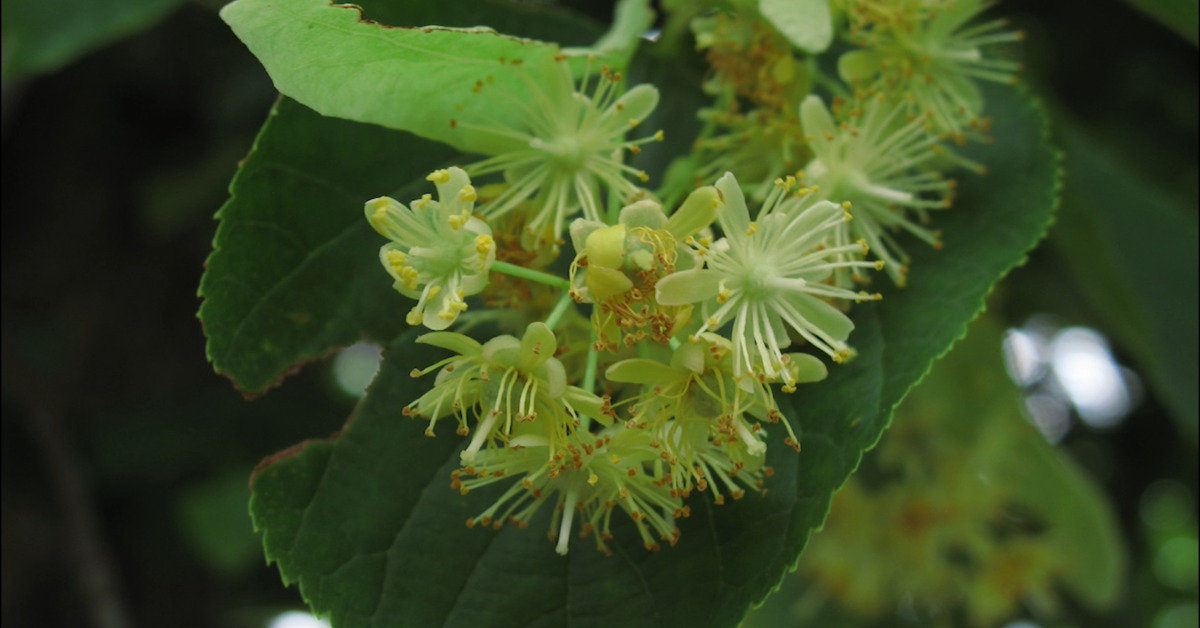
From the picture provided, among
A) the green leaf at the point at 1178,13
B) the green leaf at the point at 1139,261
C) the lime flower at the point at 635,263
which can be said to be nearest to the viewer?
the lime flower at the point at 635,263

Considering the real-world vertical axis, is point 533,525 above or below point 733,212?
below

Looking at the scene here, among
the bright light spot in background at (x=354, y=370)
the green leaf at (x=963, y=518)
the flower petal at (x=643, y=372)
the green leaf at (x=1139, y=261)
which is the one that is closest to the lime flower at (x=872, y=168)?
the flower petal at (x=643, y=372)

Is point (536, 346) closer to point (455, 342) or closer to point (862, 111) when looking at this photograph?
point (455, 342)

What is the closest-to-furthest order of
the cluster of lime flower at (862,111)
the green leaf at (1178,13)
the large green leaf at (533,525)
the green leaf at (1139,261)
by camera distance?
the large green leaf at (533,525) < the cluster of lime flower at (862,111) < the green leaf at (1178,13) < the green leaf at (1139,261)

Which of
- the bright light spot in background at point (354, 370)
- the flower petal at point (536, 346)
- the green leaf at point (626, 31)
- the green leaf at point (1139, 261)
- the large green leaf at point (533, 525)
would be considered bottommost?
the bright light spot in background at point (354, 370)

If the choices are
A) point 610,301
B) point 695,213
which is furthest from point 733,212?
point 610,301

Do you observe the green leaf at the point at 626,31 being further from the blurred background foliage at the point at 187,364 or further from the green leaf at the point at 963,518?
the green leaf at the point at 963,518
